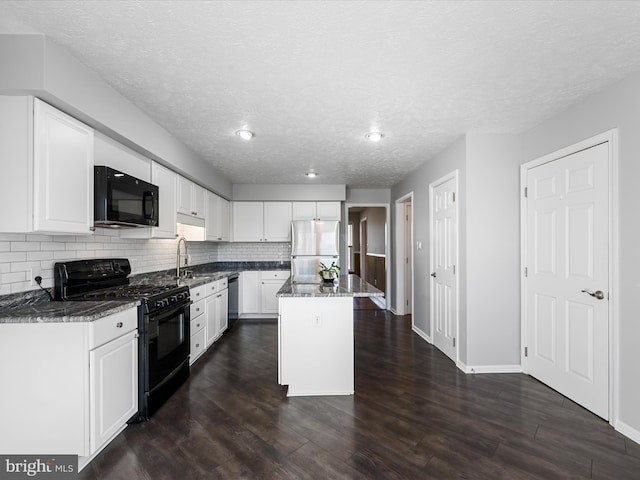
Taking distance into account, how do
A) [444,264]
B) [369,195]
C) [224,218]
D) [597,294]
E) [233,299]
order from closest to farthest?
[597,294] → [444,264] → [233,299] → [224,218] → [369,195]

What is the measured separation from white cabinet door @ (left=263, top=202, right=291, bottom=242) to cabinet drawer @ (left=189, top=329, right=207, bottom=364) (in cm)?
241

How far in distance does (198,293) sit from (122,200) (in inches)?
55.5

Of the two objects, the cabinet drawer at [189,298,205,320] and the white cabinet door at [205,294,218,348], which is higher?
the cabinet drawer at [189,298,205,320]

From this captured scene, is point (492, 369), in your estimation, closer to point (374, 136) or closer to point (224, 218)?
point (374, 136)

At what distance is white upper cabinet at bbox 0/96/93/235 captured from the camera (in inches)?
68.8

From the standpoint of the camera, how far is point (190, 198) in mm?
3875

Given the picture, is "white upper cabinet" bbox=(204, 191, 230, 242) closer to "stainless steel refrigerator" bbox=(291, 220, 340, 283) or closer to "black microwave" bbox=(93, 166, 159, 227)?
"stainless steel refrigerator" bbox=(291, 220, 340, 283)

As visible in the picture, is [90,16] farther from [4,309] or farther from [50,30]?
[4,309]

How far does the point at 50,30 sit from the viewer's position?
5.35 ft

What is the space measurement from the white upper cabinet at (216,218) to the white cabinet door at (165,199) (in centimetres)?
98

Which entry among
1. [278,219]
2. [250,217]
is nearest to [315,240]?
[278,219]

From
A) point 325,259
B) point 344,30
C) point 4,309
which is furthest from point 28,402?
point 325,259

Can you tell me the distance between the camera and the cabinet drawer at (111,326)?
70.2 inches

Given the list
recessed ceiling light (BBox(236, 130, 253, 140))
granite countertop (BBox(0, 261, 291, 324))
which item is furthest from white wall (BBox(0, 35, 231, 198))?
granite countertop (BBox(0, 261, 291, 324))
